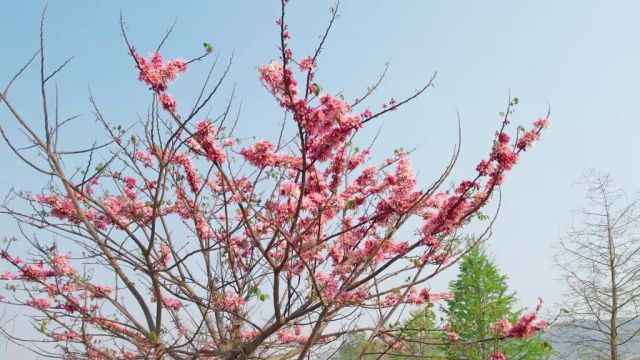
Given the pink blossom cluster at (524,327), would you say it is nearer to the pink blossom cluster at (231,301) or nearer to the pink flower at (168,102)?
the pink blossom cluster at (231,301)

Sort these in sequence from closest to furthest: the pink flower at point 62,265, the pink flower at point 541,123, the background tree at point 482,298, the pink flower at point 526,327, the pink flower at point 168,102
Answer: the pink flower at point 168,102, the pink flower at point 541,123, the pink flower at point 526,327, the pink flower at point 62,265, the background tree at point 482,298

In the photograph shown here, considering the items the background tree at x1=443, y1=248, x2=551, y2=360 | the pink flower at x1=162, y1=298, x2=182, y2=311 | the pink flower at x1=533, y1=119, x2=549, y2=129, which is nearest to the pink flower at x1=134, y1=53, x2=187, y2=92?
the pink flower at x1=533, y1=119, x2=549, y2=129

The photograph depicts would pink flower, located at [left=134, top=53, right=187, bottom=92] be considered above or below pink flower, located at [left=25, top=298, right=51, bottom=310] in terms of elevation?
above

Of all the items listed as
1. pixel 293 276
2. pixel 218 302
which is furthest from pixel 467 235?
pixel 218 302

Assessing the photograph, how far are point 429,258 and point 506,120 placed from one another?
1.50m

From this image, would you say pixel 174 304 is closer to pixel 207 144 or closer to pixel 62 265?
pixel 62 265

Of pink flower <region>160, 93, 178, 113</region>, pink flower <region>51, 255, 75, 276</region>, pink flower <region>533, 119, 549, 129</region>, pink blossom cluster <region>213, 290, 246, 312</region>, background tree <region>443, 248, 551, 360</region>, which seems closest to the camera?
pink flower <region>160, 93, 178, 113</region>

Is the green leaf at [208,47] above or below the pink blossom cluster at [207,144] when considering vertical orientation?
above

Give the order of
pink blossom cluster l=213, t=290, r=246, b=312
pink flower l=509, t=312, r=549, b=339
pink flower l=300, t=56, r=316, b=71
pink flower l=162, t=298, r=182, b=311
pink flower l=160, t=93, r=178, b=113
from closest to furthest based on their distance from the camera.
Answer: pink flower l=300, t=56, r=316, b=71
pink flower l=160, t=93, r=178, b=113
pink flower l=509, t=312, r=549, b=339
pink blossom cluster l=213, t=290, r=246, b=312
pink flower l=162, t=298, r=182, b=311

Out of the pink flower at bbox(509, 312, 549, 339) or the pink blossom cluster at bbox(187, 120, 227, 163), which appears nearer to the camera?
the pink blossom cluster at bbox(187, 120, 227, 163)

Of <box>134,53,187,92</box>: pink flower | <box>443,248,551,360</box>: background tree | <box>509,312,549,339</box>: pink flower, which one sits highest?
<box>443,248,551,360</box>: background tree

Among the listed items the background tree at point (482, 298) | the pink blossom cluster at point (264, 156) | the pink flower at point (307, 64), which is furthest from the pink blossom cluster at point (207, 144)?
the background tree at point (482, 298)

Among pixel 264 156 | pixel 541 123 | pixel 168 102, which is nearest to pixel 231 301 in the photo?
pixel 264 156

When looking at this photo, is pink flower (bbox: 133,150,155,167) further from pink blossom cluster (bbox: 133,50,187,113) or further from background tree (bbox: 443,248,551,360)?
background tree (bbox: 443,248,551,360)
